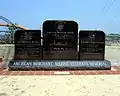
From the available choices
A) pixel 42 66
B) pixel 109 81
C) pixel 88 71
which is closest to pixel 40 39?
pixel 42 66

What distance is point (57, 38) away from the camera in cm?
1326

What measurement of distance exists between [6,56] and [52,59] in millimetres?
5278

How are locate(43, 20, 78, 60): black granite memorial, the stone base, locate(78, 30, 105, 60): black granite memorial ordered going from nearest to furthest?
1. the stone base
2. locate(43, 20, 78, 60): black granite memorial
3. locate(78, 30, 105, 60): black granite memorial

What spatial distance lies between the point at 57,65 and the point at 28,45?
4.96 ft

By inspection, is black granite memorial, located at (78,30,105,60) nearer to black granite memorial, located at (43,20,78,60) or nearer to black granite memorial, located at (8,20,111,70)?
black granite memorial, located at (8,20,111,70)

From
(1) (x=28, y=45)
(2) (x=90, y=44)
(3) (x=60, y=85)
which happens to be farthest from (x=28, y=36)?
(3) (x=60, y=85)

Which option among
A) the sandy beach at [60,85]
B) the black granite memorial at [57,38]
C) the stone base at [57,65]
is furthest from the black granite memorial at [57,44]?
the sandy beach at [60,85]

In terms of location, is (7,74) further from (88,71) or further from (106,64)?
(106,64)

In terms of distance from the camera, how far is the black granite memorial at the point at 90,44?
1339 cm

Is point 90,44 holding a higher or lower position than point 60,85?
higher

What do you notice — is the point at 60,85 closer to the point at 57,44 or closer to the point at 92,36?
the point at 57,44

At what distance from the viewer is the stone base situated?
1262 centimetres

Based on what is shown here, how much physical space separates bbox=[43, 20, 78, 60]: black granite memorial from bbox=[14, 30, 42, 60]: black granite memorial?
29cm

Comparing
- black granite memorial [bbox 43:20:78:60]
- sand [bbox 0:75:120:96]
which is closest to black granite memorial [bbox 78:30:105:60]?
black granite memorial [bbox 43:20:78:60]
